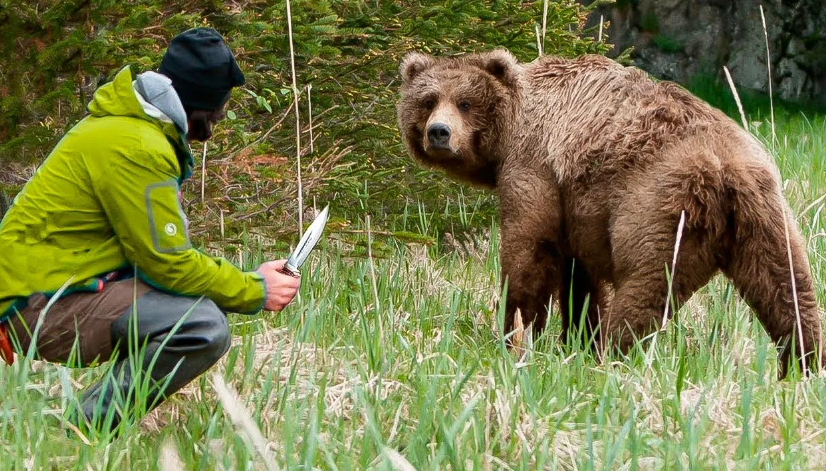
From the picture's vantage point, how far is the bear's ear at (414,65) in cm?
636

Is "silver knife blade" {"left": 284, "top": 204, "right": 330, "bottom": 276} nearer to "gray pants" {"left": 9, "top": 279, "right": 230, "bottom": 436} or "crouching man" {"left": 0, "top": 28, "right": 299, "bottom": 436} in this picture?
"crouching man" {"left": 0, "top": 28, "right": 299, "bottom": 436}

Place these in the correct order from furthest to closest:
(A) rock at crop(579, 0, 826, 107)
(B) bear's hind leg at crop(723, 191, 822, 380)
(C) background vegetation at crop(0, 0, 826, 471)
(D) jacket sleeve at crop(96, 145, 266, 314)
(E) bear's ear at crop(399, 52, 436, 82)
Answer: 1. (A) rock at crop(579, 0, 826, 107)
2. (E) bear's ear at crop(399, 52, 436, 82)
3. (B) bear's hind leg at crop(723, 191, 822, 380)
4. (D) jacket sleeve at crop(96, 145, 266, 314)
5. (C) background vegetation at crop(0, 0, 826, 471)

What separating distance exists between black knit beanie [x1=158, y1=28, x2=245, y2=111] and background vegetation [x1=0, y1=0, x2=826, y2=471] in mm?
833

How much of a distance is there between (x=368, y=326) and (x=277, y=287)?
1108mm

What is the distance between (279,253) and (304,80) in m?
1.11

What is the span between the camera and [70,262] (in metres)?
3.60

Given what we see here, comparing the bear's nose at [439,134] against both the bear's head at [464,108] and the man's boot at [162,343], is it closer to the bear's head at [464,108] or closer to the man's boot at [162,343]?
the bear's head at [464,108]

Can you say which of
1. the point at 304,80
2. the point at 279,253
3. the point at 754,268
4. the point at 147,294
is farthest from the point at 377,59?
the point at 147,294

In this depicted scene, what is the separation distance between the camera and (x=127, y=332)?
3.62 m

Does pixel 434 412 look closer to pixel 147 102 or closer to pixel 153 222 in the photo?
pixel 153 222

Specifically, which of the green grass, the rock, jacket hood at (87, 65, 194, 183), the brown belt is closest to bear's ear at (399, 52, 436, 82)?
the green grass

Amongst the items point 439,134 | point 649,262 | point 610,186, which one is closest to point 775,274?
point 649,262

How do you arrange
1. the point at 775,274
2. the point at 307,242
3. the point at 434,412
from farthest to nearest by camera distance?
the point at 775,274
the point at 307,242
the point at 434,412

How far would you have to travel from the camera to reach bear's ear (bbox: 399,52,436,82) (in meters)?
6.36
